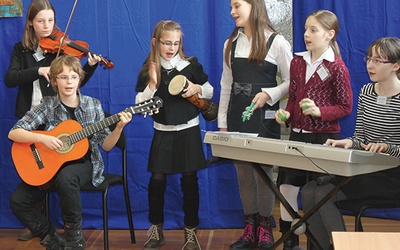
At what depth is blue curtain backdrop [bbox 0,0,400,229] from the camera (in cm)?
413

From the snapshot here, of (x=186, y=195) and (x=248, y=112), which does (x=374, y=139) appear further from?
(x=186, y=195)

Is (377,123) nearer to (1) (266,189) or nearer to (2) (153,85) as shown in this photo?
(1) (266,189)

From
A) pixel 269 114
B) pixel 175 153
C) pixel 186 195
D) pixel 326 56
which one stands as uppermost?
pixel 326 56

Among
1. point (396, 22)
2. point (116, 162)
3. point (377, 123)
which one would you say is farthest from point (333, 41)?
point (116, 162)

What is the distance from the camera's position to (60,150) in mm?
3566

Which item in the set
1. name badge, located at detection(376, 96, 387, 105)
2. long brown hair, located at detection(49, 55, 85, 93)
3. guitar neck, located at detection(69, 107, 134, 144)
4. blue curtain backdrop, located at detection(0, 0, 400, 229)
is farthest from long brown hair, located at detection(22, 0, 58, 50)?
name badge, located at detection(376, 96, 387, 105)

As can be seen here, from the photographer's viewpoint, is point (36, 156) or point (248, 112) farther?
point (36, 156)

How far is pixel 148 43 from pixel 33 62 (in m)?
0.75

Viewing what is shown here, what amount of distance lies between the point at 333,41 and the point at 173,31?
0.92 m

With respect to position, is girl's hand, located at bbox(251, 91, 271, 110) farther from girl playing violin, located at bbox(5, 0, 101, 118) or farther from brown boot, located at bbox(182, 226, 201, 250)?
girl playing violin, located at bbox(5, 0, 101, 118)

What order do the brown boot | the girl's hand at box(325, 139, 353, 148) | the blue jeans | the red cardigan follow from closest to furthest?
the girl's hand at box(325, 139, 353, 148)
the red cardigan
the blue jeans
the brown boot

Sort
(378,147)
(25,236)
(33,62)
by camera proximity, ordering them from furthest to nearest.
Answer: (25,236) < (33,62) < (378,147)

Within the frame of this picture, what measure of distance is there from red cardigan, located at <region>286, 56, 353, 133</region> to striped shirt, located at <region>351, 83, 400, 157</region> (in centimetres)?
10

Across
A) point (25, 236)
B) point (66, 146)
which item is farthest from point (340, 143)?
point (25, 236)
